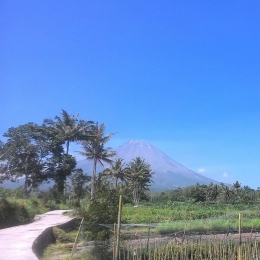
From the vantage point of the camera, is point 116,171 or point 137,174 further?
point 137,174

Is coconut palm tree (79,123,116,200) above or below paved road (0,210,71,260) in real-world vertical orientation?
above

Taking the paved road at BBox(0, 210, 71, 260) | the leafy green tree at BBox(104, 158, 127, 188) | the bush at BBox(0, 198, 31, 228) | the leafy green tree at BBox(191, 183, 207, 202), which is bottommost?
the paved road at BBox(0, 210, 71, 260)

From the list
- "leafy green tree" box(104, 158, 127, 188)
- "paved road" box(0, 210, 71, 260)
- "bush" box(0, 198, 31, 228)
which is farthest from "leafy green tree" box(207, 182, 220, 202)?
"paved road" box(0, 210, 71, 260)

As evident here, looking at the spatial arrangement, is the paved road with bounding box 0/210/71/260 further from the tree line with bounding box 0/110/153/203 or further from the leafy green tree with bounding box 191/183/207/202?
the leafy green tree with bounding box 191/183/207/202

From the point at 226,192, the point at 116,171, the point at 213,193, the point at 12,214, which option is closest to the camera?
the point at 12,214

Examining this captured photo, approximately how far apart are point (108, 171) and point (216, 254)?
33.7 m

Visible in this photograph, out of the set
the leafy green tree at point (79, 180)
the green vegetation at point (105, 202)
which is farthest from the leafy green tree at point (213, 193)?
the leafy green tree at point (79, 180)

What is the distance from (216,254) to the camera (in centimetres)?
1097

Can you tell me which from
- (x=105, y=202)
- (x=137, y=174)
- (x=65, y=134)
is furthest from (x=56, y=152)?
(x=105, y=202)

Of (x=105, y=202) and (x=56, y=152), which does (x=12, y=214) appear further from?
(x=56, y=152)

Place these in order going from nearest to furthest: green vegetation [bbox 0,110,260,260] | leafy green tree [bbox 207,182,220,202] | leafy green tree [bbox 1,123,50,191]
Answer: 1. green vegetation [bbox 0,110,260,260]
2. leafy green tree [bbox 1,123,50,191]
3. leafy green tree [bbox 207,182,220,202]

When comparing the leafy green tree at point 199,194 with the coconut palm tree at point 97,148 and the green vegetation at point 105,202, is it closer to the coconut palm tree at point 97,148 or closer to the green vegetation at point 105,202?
the green vegetation at point 105,202

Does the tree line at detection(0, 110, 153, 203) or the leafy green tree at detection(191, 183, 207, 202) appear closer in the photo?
the tree line at detection(0, 110, 153, 203)

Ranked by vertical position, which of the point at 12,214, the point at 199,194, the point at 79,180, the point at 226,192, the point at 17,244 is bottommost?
the point at 17,244
